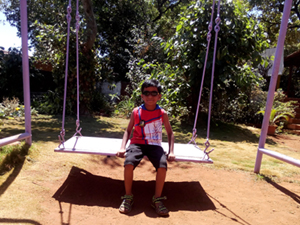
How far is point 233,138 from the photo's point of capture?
6.32 m

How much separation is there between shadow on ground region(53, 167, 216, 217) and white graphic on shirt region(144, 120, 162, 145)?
638 millimetres

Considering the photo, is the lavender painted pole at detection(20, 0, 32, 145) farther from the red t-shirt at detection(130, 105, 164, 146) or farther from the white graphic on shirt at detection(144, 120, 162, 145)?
the white graphic on shirt at detection(144, 120, 162, 145)

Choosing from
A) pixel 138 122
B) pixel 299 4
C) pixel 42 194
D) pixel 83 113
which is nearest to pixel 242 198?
pixel 138 122

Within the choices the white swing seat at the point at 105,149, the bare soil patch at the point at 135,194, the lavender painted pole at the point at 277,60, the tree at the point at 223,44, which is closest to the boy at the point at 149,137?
the white swing seat at the point at 105,149

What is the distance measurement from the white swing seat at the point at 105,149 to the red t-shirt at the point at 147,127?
0.87ft

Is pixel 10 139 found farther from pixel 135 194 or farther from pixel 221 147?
pixel 221 147

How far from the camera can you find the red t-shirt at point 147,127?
2.64 meters

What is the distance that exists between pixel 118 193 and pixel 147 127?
83 cm

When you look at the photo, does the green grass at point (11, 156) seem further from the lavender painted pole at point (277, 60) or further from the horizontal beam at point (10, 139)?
the lavender painted pole at point (277, 60)

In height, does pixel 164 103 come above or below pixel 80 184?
above

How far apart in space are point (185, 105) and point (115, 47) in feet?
21.9

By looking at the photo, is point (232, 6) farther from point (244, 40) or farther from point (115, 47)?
point (115, 47)

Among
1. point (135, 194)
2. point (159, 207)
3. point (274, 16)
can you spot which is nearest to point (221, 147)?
point (135, 194)

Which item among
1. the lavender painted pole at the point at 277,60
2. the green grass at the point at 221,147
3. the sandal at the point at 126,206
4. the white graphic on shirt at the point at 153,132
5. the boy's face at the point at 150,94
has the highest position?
the lavender painted pole at the point at 277,60
